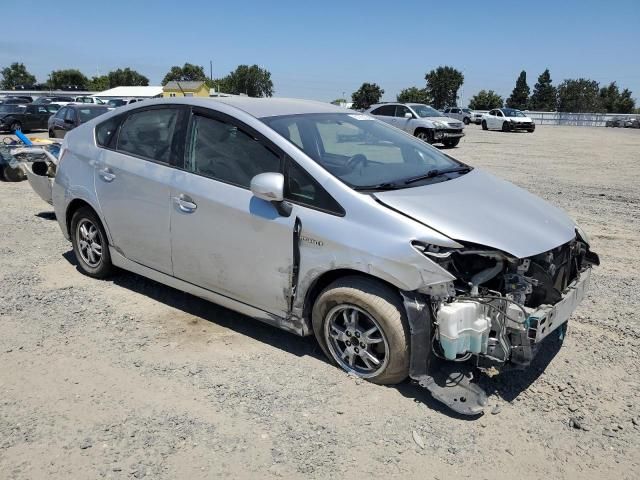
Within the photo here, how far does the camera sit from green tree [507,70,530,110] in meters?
103

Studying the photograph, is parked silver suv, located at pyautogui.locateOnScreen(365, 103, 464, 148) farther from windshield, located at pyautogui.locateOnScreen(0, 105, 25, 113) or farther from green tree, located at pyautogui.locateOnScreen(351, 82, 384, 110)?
green tree, located at pyautogui.locateOnScreen(351, 82, 384, 110)

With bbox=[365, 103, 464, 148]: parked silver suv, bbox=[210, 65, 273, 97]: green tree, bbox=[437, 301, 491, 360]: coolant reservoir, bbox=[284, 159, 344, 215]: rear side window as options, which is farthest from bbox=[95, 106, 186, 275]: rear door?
bbox=[210, 65, 273, 97]: green tree

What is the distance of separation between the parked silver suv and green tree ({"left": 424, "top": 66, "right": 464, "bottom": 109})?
74.8 m

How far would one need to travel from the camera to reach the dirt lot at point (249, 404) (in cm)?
283

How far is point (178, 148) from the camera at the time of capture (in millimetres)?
4234

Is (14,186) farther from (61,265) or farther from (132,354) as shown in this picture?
(132,354)

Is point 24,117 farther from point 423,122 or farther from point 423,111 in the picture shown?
point 423,122

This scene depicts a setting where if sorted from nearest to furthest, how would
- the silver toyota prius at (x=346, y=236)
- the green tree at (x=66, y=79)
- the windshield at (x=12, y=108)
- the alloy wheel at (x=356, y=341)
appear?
the silver toyota prius at (x=346, y=236) → the alloy wheel at (x=356, y=341) → the windshield at (x=12, y=108) → the green tree at (x=66, y=79)

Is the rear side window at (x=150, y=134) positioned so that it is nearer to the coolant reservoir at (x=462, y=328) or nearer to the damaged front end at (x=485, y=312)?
the damaged front end at (x=485, y=312)

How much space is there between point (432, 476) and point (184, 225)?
2.45m

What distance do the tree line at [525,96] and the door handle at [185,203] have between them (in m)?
74.2

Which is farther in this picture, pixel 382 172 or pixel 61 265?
pixel 61 265

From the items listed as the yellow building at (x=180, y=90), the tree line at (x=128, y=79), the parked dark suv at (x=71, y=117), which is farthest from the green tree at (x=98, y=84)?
the yellow building at (x=180, y=90)

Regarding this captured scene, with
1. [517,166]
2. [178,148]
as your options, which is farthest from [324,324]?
[517,166]
